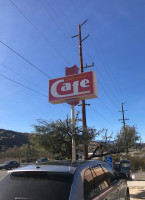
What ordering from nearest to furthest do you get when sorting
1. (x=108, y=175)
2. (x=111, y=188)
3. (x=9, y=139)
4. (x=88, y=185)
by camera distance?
(x=88, y=185), (x=111, y=188), (x=108, y=175), (x=9, y=139)

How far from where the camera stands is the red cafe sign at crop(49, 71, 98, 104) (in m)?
10.9

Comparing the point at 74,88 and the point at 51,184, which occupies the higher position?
the point at 74,88

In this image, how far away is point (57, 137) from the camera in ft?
26.7

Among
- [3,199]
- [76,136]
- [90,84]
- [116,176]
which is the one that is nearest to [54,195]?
[3,199]

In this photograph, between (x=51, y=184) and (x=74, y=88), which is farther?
(x=74, y=88)

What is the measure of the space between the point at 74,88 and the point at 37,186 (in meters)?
8.73

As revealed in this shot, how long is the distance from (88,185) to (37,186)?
72 centimetres

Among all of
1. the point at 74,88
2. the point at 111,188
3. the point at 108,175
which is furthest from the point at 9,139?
the point at 111,188

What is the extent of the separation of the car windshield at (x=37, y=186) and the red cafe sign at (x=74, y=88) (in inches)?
326

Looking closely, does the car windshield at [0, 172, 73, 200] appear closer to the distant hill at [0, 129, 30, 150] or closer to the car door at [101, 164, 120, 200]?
the car door at [101, 164, 120, 200]

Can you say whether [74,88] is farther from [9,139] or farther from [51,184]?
[9,139]

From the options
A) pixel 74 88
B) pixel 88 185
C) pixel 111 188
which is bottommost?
pixel 111 188

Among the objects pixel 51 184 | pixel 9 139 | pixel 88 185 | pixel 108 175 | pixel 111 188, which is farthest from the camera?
pixel 9 139

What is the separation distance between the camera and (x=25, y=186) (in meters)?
2.61
